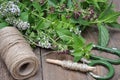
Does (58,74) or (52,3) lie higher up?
(52,3)

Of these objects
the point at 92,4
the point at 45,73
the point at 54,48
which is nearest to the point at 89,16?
the point at 92,4

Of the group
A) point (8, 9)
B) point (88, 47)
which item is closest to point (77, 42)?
point (88, 47)

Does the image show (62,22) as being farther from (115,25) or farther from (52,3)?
(115,25)

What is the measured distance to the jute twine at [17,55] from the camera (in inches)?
38.5

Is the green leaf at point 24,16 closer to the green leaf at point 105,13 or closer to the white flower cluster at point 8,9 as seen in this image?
the white flower cluster at point 8,9

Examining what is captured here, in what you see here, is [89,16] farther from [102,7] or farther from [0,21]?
[0,21]

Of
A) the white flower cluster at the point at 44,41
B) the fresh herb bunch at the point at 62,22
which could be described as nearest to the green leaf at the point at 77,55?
the fresh herb bunch at the point at 62,22

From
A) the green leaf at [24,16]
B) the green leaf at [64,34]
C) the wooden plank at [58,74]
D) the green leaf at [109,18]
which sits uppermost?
the green leaf at [109,18]

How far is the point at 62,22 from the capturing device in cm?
114

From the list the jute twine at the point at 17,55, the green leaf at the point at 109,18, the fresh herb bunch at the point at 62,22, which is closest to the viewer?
the jute twine at the point at 17,55

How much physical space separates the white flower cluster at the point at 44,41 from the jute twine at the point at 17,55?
71 mm

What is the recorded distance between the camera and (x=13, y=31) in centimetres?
106

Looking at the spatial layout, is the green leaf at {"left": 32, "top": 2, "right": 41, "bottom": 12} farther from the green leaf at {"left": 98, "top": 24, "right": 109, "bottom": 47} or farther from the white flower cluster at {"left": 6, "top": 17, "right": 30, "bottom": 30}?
the green leaf at {"left": 98, "top": 24, "right": 109, "bottom": 47}

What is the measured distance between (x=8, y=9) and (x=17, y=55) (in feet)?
0.68
